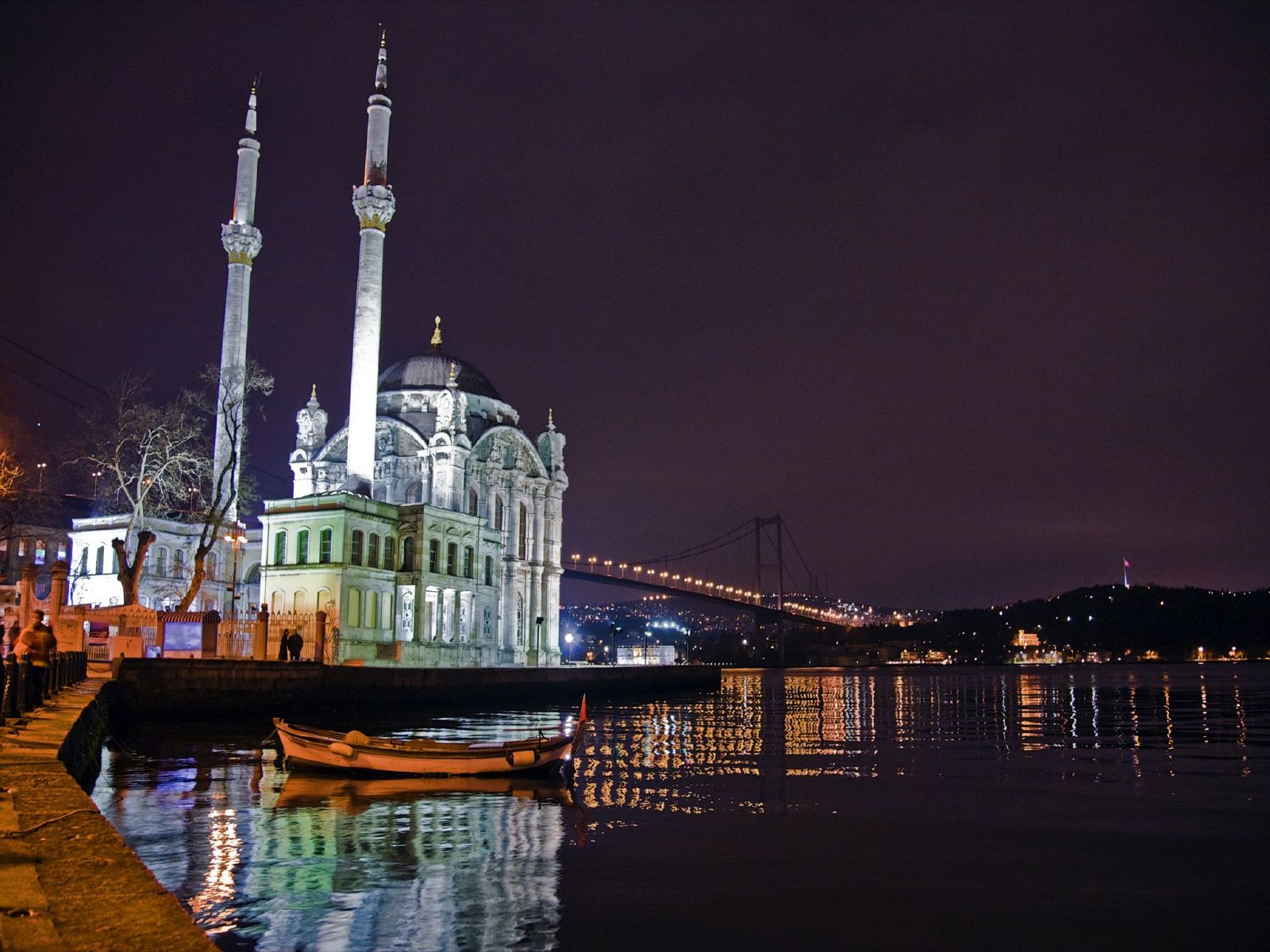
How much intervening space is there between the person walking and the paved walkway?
22.6 ft

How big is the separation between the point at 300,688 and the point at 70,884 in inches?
1032

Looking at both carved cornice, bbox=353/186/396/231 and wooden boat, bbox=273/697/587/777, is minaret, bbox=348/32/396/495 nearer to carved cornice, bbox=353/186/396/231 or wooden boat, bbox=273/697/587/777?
carved cornice, bbox=353/186/396/231

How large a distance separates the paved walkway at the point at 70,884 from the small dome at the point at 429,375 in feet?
174

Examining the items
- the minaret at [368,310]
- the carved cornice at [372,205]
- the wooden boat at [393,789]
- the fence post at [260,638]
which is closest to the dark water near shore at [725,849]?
the wooden boat at [393,789]

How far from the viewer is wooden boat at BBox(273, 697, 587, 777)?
705 inches

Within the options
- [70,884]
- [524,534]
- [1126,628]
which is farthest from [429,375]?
[1126,628]

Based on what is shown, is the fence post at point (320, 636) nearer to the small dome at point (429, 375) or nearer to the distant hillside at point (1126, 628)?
the small dome at point (429, 375)

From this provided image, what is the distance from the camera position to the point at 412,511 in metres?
49.7

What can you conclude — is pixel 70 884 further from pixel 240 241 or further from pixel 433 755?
pixel 240 241

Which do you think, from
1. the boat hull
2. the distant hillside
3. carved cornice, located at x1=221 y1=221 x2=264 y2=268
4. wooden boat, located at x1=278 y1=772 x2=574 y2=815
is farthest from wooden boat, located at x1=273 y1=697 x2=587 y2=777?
the distant hillside

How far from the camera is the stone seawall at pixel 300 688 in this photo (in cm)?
2794

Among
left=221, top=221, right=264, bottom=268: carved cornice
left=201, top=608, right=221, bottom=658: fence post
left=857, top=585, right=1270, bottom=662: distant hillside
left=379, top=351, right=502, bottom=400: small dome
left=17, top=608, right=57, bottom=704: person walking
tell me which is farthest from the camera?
left=857, top=585, right=1270, bottom=662: distant hillside

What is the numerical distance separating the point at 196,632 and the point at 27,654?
16.6 m

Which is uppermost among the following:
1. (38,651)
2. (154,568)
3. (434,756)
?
(154,568)
